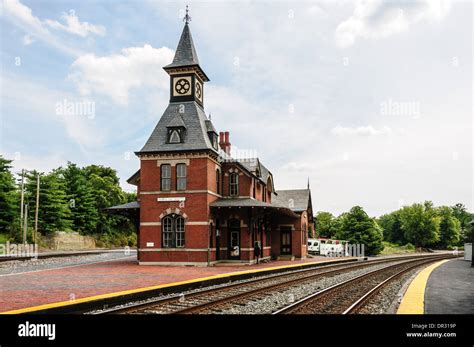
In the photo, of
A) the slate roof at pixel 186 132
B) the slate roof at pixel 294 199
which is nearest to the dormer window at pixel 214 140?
the slate roof at pixel 186 132

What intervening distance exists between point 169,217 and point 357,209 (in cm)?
2893

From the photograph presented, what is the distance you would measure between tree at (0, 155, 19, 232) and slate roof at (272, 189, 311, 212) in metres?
26.0

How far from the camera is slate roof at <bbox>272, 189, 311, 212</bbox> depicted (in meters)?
39.9

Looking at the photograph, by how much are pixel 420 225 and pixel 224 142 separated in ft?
171

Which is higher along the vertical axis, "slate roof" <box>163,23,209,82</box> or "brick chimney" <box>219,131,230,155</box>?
"slate roof" <box>163,23,209,82</box>

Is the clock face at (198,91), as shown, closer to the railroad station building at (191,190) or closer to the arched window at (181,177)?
the railroad station building at (191,190)

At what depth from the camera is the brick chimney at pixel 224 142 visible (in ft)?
113

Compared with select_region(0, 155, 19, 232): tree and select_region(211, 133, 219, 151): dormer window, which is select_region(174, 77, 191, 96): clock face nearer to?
select_region(211, 133, 219, 151): dormer window

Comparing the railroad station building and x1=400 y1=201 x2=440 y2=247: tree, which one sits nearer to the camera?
the railroad station building

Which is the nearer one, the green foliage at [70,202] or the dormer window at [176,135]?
the dormer window at [176,135]

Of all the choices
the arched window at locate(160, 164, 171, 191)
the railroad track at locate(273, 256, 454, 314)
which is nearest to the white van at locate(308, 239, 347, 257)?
the arched window at locate(160, 164, 171, 191)

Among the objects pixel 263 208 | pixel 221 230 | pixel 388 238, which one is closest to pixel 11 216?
pixel 221 230

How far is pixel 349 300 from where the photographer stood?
44.3ft
